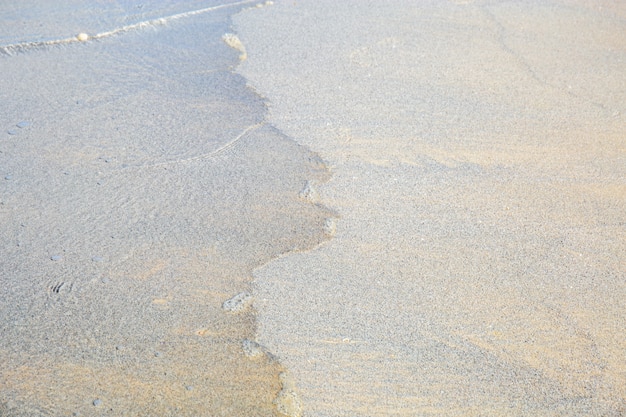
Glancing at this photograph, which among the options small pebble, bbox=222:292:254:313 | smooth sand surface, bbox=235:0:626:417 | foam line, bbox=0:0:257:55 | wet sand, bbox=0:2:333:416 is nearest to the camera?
wet sand, bbox=0:2:333:416

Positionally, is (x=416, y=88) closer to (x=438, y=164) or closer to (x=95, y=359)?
(x=438, y=164)

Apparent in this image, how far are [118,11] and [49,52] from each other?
1.50 m

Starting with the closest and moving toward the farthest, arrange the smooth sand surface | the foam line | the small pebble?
the smooth sand surface, the small pebble, the foam line

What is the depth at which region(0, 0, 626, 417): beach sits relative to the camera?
3463 millimetres

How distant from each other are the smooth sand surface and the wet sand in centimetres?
27

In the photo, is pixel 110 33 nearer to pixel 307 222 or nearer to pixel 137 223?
pixel 137 223

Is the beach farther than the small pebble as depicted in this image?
No

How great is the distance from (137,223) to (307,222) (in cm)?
114

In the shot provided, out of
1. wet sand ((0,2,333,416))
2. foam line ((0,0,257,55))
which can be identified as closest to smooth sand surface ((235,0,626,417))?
wet sand ((0,2,333,416))

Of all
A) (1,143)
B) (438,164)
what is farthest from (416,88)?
(1,143)

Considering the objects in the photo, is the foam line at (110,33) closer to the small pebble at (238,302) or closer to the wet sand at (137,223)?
the wet sand at (137,223)

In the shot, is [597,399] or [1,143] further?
[1,143]

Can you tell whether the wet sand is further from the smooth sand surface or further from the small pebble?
the smooth sand surface

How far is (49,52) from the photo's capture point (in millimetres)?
7199
